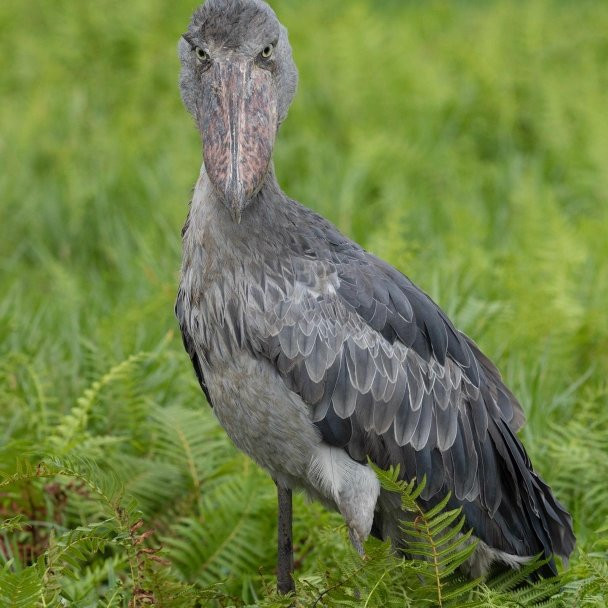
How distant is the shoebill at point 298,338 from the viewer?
3842mm

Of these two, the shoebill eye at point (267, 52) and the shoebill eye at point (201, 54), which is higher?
the shoebill eye at point (267, 52)

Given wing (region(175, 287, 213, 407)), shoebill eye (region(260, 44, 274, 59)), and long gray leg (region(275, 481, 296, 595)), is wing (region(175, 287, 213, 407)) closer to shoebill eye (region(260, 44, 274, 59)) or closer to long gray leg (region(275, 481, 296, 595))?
long gray leg (region(275, 481, 296, 595))

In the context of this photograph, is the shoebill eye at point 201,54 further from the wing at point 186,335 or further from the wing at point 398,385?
the wing at point 186,335

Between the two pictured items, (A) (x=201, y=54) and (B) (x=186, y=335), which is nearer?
(A) (x=201, y=54)

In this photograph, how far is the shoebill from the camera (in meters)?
3.84

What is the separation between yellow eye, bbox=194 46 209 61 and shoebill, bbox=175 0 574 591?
0.03ft

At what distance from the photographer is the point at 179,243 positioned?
6984 millimetres

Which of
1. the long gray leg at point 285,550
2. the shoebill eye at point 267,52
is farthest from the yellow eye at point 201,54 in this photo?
the long gray leg at point 285,550

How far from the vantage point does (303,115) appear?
8938 mm

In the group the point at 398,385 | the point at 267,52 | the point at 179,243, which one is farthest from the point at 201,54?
the point at 179,243

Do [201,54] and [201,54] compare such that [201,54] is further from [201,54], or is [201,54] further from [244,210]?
[244,210]

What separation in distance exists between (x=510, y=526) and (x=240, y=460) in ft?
4.45

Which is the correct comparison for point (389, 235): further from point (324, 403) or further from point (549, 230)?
point (324, 403)

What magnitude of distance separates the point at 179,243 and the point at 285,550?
2980 mm
